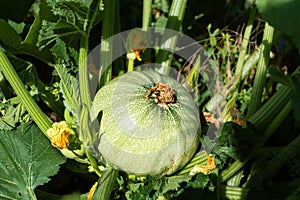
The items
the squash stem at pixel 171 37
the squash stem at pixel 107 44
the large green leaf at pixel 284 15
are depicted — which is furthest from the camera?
the squash stem at pixel 171 37

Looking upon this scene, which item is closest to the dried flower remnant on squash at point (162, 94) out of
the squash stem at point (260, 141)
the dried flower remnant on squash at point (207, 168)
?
the dried flower remnant on squash at point (207, 168)

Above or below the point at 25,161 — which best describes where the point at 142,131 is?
above

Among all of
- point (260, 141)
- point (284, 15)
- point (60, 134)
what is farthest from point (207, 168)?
point (284, 15)

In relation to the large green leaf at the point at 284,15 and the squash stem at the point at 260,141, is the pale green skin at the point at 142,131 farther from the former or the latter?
the large green leaf at the point at 284,15

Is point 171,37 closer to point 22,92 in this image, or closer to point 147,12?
point 147,12

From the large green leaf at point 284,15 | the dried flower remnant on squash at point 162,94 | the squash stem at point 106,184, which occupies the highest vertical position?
the large green leaf at point 284,15

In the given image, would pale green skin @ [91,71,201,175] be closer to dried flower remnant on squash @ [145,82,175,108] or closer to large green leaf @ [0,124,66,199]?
dried flower remnant on squash @ [145,82,175,108]

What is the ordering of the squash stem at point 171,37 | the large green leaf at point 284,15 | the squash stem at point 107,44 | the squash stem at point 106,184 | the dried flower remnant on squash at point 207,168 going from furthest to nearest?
1. the squash stem at point 171,37
2. the squash stem at point 107,44
3. the dried flower remnant on squash at point 207,168
4. the squash stem at point 106,184
5. the large green leaf at point 284,15
